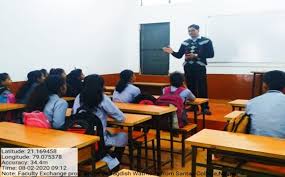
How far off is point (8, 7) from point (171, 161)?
3.73 meters

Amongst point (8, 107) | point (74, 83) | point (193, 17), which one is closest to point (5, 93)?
point (8, 107)

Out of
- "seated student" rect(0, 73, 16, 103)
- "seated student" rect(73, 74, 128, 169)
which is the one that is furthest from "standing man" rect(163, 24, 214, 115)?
"seated student" rect(73, 74, 128, 169)

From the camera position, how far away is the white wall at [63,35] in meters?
5.53

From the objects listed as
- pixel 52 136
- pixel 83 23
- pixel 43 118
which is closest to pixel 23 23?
pixel 83 23

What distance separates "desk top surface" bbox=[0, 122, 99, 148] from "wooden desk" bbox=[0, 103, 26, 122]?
4.25 ft

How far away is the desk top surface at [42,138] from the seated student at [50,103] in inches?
9.3

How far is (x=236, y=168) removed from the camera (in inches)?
95.7

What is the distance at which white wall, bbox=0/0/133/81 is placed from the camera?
18.2ft

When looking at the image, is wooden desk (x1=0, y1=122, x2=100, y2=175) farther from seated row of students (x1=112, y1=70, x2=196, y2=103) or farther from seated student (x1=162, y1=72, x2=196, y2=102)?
seated student (x1=162, y1=72, x2=196, y2=102)

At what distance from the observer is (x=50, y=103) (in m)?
2.90

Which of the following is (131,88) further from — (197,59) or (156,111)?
(197,59)

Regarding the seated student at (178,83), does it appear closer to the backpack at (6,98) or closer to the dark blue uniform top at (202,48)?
the dark blue uniform top at (202,48)

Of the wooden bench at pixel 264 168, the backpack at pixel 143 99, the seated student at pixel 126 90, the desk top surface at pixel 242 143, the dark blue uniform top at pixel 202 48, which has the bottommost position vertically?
the wooden bench at pixel 264 168
